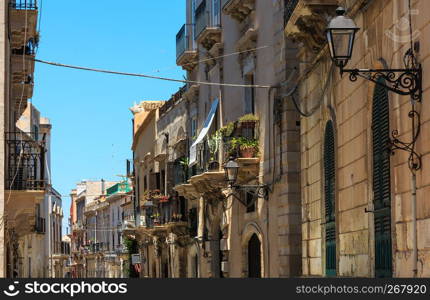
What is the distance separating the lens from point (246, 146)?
78.6ft

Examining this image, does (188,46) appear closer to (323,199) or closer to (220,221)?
(220,221)

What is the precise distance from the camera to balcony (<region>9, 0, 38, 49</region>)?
23781 millimetres

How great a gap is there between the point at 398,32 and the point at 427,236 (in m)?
2.49

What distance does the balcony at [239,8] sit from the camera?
81.1 feet

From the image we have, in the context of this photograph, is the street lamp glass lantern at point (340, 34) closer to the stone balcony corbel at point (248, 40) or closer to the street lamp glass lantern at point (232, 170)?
the street lamp glass lantern at point (232, 170)

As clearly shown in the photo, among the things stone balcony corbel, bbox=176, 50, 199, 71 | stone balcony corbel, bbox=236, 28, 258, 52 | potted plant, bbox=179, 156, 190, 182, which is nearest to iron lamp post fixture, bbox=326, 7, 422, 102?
stone balcony corbel, bbox=236, 28, 258, 52

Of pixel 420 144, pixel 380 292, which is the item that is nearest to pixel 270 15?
pixel 420 144

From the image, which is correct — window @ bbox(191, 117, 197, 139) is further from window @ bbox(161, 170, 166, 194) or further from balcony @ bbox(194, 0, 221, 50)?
window @ bbox(161, 170, 166, 194)

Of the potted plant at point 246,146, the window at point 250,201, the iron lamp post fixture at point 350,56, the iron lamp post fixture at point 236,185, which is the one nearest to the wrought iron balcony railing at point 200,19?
the window at point 250,201

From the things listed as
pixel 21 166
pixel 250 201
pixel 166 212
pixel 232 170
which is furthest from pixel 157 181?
pixel 232 170

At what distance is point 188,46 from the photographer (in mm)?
33219

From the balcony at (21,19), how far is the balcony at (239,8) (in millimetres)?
4479

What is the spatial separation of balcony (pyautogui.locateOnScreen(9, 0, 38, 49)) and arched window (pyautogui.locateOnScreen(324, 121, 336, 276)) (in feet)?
29.6

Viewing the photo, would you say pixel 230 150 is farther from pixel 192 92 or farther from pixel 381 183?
pixel 381 183
